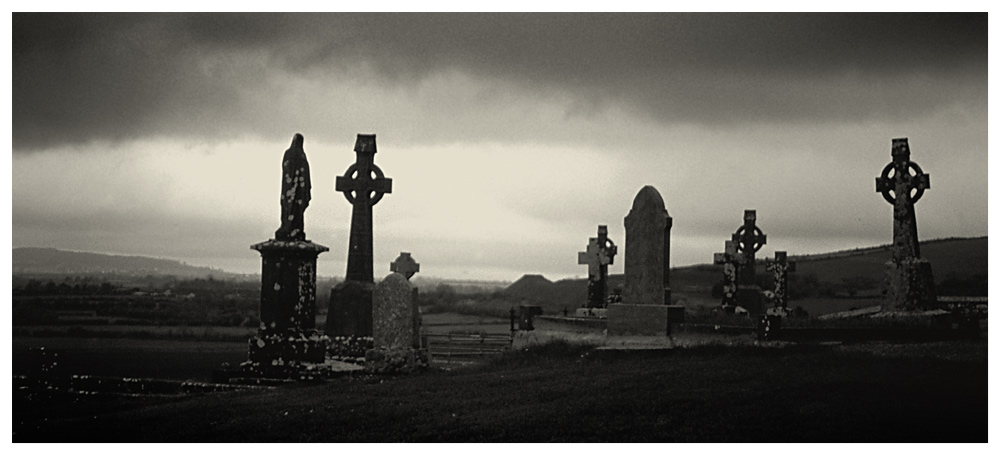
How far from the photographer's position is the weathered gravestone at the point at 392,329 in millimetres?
15484

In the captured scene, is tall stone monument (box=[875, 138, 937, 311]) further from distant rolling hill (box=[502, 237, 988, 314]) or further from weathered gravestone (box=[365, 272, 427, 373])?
weathered gravestone (box=[365, 272, 427, 373])

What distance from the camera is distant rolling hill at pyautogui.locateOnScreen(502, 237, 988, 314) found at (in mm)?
17172

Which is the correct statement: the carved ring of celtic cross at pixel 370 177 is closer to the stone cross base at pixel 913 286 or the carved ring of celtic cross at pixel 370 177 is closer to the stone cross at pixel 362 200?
the stone cross at pixel 362 200

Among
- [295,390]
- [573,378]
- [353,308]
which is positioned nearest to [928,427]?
[573,378]

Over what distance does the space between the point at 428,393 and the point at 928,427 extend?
234 inches

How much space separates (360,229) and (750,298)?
1245 cm

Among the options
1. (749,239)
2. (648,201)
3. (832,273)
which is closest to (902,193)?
(648,201)

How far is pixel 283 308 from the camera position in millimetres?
14945

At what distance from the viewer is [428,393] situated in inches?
500

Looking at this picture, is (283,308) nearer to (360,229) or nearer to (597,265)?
(360,229)

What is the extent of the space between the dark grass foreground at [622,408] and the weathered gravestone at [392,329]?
6.16 feet

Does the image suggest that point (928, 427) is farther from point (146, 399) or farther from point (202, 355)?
point (202, 355)

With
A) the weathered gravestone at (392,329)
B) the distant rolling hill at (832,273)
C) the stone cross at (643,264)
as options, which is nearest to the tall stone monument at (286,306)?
the weathered gravestone at (392,329)

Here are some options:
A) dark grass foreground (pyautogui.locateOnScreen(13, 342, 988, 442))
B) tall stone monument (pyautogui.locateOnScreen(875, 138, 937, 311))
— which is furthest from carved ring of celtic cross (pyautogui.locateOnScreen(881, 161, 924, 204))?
dark grass foreground (pyautogui.locateOnScreen(13, 342, 988, 442))
